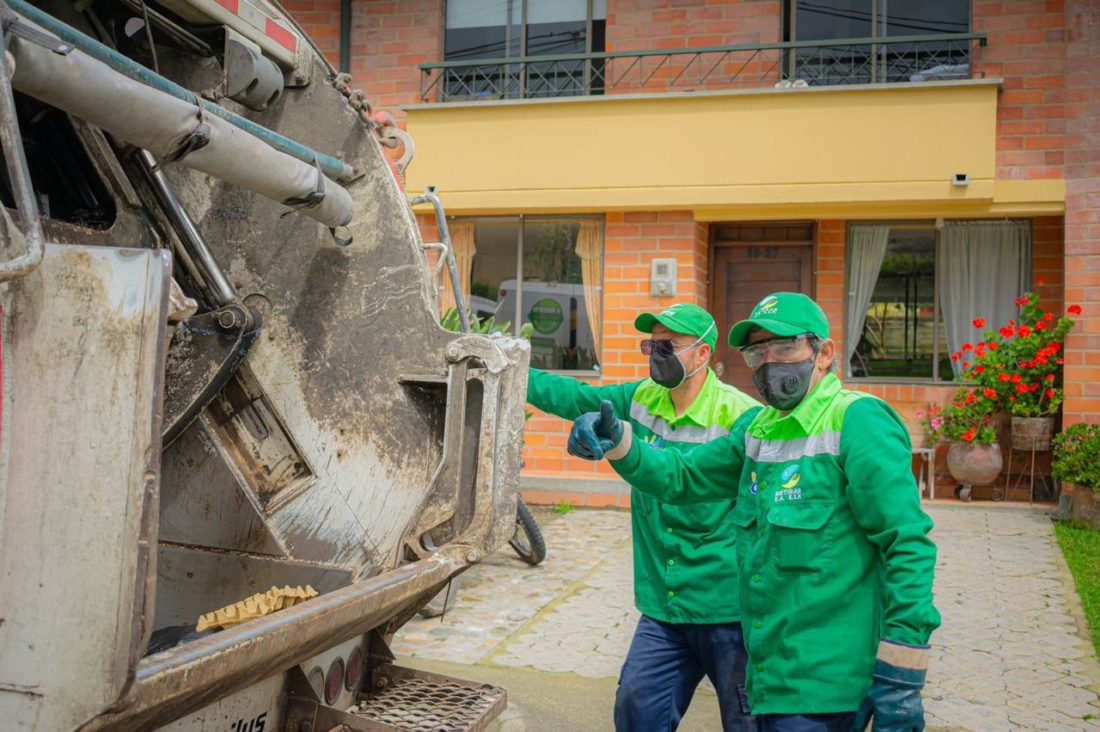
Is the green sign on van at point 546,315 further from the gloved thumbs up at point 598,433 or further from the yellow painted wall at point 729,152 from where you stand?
the gloved thumbs up at point 598,433

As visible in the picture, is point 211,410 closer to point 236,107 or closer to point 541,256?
point 236,107

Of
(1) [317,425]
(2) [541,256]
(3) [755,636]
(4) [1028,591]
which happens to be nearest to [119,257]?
(1) [317,425]

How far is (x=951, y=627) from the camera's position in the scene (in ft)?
19.8

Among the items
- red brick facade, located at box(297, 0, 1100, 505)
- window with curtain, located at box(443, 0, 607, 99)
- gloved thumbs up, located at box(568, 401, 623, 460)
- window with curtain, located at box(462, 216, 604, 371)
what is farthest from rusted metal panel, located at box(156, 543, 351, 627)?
window with curtain, located at box(443, 0, 607, 99)

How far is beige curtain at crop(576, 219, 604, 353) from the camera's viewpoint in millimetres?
10570

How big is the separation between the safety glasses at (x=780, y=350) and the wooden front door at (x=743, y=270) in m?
8.18

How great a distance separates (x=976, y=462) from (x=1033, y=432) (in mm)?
542

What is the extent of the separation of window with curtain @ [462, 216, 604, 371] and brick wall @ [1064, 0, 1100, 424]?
417 centimetres

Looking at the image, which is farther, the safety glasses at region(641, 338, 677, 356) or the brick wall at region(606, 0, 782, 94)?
the brick wall at region(606, 0, 782, 94)

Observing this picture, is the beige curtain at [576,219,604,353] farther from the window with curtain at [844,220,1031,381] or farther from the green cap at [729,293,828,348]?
the green cap at [729,293,828,348]

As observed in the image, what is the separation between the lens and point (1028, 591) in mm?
6855

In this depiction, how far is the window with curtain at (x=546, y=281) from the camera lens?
1064 cm

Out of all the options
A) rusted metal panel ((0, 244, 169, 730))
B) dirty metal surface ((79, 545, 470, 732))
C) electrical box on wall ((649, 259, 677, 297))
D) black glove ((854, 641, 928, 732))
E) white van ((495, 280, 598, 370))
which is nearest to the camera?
rusted metal panel ((0, 244, 169, 730))

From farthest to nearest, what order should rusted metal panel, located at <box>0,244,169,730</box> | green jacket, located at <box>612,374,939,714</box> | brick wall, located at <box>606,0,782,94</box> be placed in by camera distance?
brick wall, located at <box>606,0,782,94</box> → green jacket, located at <box>612,374,939,714</box> → rusted metal panel, located at <box>0,244,169,730</box>
